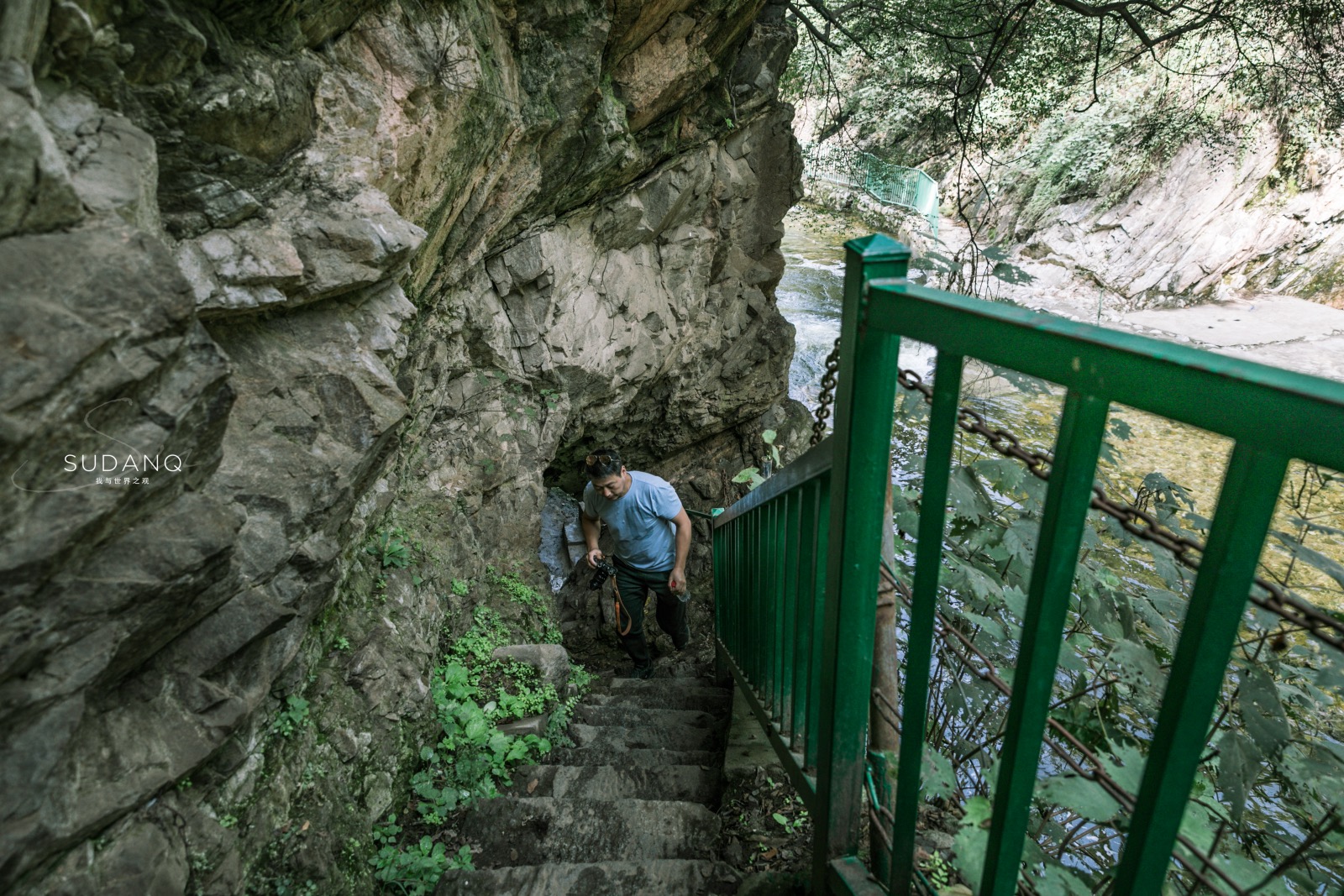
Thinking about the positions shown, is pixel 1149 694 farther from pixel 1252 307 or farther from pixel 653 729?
pixel 1252 307

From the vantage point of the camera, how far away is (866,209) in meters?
16.8

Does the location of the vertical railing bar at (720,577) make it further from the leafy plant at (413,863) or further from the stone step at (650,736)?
the leafy plant at (413,863)

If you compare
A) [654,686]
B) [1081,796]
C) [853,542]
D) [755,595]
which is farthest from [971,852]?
[654,686]

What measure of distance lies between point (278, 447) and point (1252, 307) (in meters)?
15.8

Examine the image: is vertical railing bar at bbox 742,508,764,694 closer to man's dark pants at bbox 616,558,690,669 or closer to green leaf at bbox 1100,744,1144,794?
green leaf at bbox 1100,744,1144,794

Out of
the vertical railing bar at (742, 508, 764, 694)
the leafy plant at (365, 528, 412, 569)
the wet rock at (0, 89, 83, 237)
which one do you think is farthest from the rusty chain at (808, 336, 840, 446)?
the leafy plant at (365, 528, 412, 569)

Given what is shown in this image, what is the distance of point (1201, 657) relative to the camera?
81 centimetres

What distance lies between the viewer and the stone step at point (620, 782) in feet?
10.5

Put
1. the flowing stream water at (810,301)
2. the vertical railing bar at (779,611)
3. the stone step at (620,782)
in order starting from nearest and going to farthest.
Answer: the vertical railing bar at (779,611)
the stone step at (620,782)
the flowing stream water at (810,301)

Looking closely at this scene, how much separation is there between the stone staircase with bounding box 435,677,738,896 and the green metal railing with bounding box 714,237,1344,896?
2.39 feet

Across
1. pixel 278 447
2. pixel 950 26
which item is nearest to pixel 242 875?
pixel 278 447

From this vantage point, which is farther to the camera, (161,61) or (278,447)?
(278,447)

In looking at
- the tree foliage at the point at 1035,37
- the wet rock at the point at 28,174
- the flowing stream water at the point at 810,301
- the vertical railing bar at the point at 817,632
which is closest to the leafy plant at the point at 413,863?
the vertical railing bar at the point at 817,632

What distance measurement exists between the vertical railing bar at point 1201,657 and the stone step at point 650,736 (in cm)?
296
